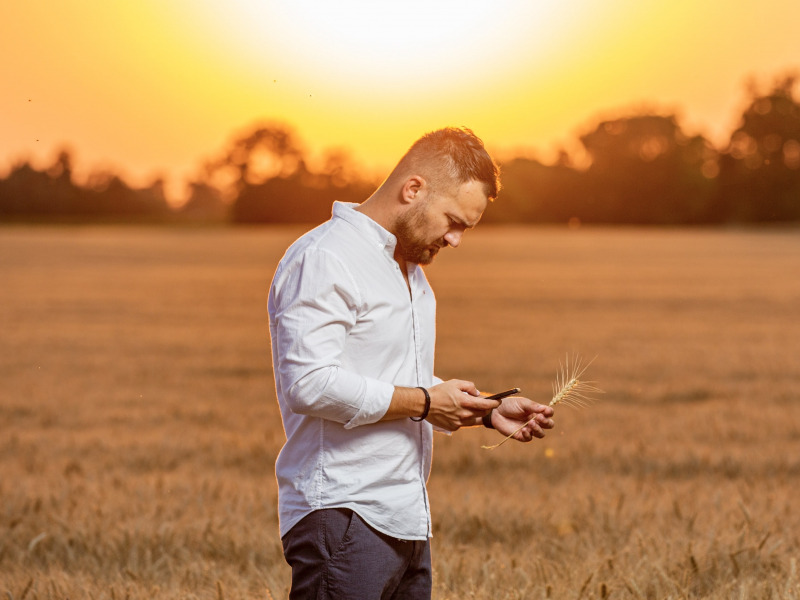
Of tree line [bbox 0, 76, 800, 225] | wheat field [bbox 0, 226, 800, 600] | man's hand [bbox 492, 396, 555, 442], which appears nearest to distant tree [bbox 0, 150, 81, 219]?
tree line [bbox 0, 76, 800, 225]

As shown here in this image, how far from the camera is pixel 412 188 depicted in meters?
3.16

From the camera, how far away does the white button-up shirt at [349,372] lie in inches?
118

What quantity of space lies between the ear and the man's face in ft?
0.04

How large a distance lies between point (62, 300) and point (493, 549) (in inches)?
1002

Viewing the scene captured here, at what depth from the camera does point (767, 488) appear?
735 centimetres

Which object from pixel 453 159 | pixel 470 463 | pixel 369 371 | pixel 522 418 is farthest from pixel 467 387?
pixel 470 463

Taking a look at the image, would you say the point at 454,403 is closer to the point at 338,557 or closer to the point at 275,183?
the point at 338,557

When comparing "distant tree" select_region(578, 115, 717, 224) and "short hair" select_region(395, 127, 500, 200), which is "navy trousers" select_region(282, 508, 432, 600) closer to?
"short hair" select_region(395, 127, 500, 200)

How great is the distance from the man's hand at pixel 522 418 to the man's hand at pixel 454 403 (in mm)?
245

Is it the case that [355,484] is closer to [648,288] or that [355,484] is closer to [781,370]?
[781,370]

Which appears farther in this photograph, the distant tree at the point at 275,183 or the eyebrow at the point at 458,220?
the distant tree at the point at 275,183

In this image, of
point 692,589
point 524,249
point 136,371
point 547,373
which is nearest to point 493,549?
point 692,589

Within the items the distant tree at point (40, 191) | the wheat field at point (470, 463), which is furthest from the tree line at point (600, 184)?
the wheat field at point (470, 463)

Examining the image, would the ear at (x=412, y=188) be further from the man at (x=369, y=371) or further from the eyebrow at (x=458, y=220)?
the eyebrow at (x=458, y=220)
